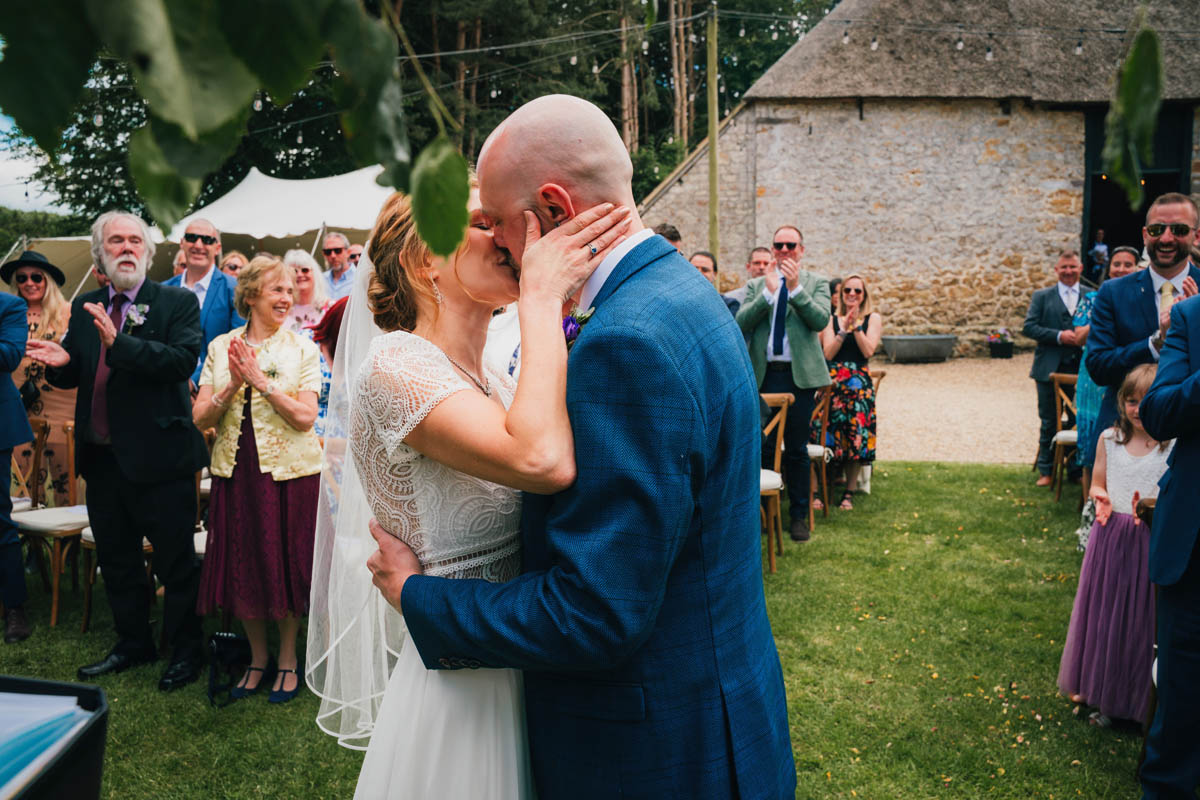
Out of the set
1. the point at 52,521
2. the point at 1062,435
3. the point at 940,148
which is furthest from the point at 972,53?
the point at 52,521

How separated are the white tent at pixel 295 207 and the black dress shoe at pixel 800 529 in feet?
27.8

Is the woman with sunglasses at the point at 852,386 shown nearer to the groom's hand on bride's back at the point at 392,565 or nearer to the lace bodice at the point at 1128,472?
the lace bodice at the point at 1128,472

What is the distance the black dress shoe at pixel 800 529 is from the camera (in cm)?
686

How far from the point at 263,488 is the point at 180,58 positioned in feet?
13.9

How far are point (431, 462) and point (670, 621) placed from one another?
61cm

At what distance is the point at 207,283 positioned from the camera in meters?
6.72

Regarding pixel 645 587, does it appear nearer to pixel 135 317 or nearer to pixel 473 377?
pixel 473 377

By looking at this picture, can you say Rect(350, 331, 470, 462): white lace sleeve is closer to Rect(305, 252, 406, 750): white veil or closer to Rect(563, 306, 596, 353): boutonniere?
Rect(563, 306, 596, 353): boutonniere

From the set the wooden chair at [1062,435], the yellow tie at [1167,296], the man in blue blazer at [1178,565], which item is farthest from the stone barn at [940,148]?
the man in blue blazer at [1178,565]

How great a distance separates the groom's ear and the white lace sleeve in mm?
380

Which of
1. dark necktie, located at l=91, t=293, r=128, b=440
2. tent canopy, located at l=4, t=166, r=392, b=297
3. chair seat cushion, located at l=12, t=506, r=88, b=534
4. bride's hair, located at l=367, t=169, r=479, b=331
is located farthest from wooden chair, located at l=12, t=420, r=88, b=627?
tent canopy, located at l=4, t=166, r=392, b=297

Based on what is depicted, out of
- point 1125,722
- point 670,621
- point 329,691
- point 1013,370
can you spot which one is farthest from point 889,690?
point 1013,370

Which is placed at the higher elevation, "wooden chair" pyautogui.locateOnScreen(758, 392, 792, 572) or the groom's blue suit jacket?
the groom's blue suit jacket

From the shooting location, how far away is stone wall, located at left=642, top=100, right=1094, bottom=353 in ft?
57.1
